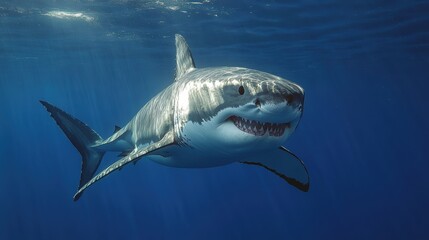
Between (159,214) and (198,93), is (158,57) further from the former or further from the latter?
(198,93)

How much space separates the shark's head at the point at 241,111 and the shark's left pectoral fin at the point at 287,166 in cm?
155

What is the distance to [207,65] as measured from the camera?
31.4 metres

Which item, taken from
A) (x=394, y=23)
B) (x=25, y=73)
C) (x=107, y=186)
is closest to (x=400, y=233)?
(x=394, y=23)

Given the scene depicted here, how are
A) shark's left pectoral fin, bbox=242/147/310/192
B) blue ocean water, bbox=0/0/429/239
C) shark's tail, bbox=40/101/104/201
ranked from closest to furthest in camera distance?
1. shark's left pectoral fin, bbox=242/147/310/192
2. shark's tail, bbox=40/101/104/201
3. blue ocean water, bbox=0/0/429/239

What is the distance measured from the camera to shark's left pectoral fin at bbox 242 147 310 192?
16.9 ft

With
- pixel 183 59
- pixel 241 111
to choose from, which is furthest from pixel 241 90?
pixel 183 59

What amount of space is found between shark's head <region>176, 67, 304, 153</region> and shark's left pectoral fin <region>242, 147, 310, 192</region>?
1.55m

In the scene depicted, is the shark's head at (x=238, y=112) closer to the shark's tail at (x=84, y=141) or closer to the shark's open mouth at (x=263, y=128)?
the shark's open mouth at (x=263, y=128)

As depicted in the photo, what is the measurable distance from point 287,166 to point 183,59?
2.88 meters

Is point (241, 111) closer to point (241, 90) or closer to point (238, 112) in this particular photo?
point (238, 112)

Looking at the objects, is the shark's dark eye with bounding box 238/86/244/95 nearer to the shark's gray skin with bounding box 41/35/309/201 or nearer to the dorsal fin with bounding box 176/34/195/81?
the shark's gray skin with bounding box 41/35/309/201

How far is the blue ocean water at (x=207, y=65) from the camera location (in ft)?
53.5

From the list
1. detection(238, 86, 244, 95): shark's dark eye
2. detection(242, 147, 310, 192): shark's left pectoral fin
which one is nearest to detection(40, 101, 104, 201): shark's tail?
detection(242, 147, 310, 192): shark's left pectoral fin

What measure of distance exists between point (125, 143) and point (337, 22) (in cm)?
1417
